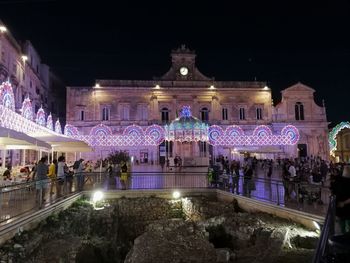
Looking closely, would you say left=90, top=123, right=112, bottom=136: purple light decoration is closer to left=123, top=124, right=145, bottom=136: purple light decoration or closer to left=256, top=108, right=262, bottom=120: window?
left=123, top=124, right=145, bottom=136: purple light decoration

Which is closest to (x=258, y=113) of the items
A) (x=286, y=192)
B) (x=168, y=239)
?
(x=286, y=192)

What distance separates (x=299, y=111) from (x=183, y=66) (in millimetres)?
17249

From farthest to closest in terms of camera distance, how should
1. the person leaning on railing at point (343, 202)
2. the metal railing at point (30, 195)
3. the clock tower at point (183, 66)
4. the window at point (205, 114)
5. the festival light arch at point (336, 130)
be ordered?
the clock tower at point (183, 66) → the window at point (205, 114) → the festival light arch at point (336, 130) → the metal railing at point (30, 195) → the person leaning on railing at point (343, 202)

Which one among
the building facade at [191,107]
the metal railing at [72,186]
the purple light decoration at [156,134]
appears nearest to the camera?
the metal railing at [72,186]

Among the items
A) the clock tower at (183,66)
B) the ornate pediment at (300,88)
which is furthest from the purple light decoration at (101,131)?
the ornate pediment at (300,88)

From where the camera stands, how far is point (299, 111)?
144 feet

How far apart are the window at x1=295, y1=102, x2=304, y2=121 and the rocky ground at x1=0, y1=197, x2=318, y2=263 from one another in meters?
31.0

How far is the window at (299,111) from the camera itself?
143 ft

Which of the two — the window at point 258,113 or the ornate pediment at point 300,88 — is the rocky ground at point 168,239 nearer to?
the window at point 258,113

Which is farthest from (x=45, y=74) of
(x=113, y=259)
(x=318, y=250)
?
(x=318, y=250)

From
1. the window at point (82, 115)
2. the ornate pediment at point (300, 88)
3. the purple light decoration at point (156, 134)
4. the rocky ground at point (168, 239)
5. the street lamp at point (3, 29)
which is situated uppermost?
the street lamp at point (3, 29)

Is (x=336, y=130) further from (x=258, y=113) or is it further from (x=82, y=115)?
(x=82, y=115)

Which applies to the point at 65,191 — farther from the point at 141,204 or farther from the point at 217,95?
the point at 217,95

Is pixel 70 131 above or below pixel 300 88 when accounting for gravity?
below
